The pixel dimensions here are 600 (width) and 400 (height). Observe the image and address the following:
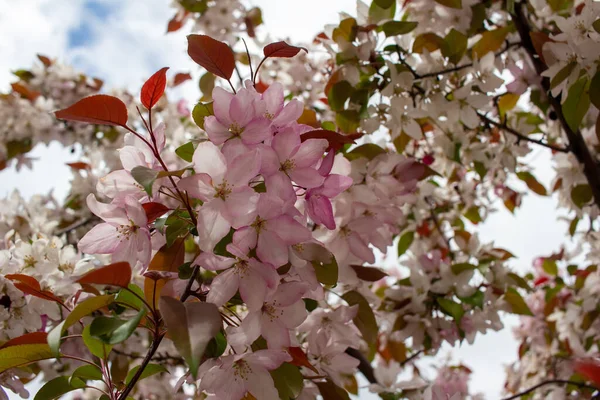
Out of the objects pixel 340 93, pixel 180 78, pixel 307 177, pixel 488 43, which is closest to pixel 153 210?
pixel 307 177

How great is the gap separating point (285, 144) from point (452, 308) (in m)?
0.93

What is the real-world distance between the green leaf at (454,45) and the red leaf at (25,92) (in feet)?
7.29

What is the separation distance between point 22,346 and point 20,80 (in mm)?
2600

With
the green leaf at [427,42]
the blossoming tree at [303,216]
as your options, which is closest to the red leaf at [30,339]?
the blossoming tree at [303,216]

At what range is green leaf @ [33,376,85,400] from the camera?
2.87 feet

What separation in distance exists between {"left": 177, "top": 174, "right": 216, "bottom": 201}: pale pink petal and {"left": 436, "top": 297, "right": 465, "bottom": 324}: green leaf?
0.97m

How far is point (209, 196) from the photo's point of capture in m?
0.78

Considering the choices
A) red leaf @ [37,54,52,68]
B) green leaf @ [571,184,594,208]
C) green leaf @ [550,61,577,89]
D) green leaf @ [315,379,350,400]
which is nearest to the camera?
green leaf @ [315,379,350,400]

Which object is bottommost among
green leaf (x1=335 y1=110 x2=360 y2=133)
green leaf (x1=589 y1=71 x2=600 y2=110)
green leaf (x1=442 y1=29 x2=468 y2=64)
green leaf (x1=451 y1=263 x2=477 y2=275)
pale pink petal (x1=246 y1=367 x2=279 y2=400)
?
pale pink petal (x1=246 y1=367 x2=279 y2=400)

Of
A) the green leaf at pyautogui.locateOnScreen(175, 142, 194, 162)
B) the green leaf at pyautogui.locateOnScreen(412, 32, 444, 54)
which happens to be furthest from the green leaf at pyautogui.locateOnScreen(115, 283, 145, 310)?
the green leaf at pyautogui.locateOnScreen(412, 32, 444, 54)

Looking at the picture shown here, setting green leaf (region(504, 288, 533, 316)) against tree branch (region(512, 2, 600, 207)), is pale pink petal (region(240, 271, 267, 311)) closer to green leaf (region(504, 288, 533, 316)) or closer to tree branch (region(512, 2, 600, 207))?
green leaf (region(504, 288, 533, 316))

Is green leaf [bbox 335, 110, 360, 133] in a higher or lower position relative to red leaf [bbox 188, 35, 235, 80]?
higher

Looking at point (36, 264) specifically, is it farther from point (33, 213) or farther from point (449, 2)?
point (449, 2)

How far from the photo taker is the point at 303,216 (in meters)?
0.87
